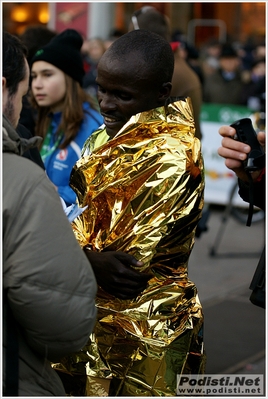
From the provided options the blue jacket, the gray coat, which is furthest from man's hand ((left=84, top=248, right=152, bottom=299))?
the blue jacket

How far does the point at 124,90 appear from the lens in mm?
2842

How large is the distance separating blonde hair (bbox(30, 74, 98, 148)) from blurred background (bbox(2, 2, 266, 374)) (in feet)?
3.61

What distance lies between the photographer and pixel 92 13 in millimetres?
16188

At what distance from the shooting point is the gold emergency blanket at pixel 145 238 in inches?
103

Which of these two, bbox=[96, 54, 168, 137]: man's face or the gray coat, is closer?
the gray coat

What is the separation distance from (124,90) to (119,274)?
747 mm

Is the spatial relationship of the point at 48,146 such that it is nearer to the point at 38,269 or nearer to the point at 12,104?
the point at 12,104

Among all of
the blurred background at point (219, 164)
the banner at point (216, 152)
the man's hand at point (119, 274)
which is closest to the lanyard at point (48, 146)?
the blurred background at point (219, 164)

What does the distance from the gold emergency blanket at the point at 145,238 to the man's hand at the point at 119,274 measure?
0.13 feet

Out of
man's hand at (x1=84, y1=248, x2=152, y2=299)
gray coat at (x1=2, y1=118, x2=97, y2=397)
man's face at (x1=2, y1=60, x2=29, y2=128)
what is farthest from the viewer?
man's hand at (x1=84, y1=248, x2=152, y2=299)

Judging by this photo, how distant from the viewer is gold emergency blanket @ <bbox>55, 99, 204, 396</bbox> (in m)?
2.62

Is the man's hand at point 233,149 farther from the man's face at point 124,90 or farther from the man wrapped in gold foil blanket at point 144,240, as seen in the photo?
the man's face at point 124,90

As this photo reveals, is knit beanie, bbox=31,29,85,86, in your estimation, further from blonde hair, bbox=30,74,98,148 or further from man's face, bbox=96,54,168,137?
man's face, bbox=96,54,168,137

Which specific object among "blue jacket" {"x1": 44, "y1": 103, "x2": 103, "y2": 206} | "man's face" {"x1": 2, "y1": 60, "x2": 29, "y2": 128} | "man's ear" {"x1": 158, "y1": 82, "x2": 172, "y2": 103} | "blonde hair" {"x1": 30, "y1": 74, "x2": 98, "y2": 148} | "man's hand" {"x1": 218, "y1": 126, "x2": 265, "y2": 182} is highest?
"man's face" {"x1": 2, "y1": 60, "x2": 29, "y2": 128}
